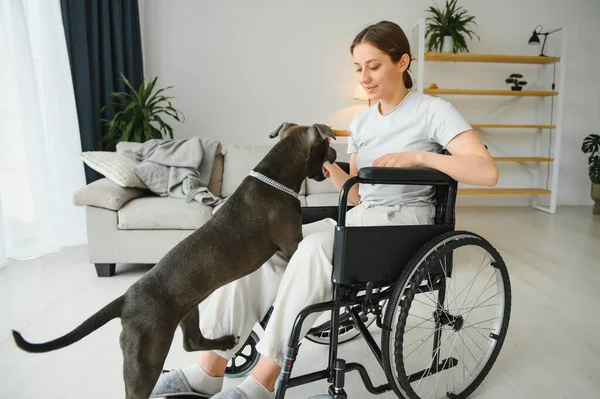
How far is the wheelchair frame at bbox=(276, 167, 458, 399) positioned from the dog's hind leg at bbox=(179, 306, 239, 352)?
0.25 m

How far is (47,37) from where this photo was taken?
3.18 m

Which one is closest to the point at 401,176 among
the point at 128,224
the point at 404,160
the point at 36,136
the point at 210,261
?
the point at 404,160

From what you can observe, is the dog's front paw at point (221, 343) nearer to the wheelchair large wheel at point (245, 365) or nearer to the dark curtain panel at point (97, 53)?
the wheelchair large wheel at point (245, 365)

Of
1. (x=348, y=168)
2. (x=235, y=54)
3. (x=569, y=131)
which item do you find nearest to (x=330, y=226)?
(x=348, y=168)

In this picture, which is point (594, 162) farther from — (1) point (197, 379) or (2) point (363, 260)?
(1) point (197, 379)

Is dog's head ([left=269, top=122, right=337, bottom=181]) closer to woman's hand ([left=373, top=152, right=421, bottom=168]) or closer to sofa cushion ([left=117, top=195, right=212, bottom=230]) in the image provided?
woman's hand ([left=373, top=152, right=421, bottom=168])

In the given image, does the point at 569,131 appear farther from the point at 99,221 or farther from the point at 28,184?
the point at 28,184

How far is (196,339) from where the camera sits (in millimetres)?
1293

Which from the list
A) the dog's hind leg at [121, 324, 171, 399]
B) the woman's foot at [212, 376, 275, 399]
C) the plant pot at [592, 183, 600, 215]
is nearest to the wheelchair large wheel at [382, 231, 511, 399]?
the woman's foot at [212, 376, 275, 399]

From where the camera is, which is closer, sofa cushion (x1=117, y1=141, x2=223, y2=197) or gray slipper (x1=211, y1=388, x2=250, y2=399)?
gray slipper (x1=211, y1=388, x2=250, y2=399)

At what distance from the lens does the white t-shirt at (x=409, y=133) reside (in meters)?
1.37

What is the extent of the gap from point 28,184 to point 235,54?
93.9 inches

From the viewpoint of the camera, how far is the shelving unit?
4488 millimetres

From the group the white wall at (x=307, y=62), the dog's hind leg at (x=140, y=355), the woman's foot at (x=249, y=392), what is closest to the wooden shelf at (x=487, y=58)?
the white wall at (x=307, y=62)
